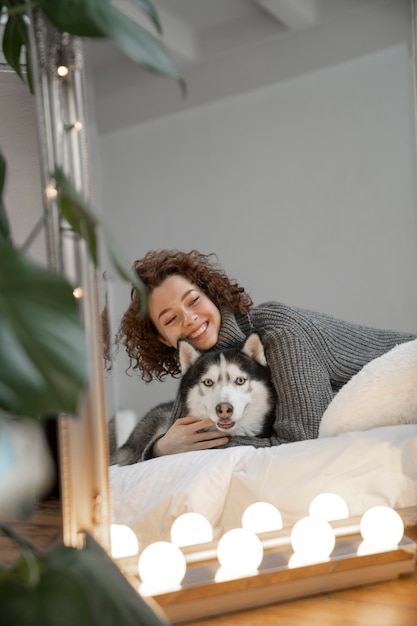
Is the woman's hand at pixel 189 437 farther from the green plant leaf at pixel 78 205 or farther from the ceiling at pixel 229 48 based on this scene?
the green plant leaf at pixel 78 205

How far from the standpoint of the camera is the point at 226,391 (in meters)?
1.52

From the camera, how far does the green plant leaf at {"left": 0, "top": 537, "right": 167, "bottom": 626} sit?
603mm

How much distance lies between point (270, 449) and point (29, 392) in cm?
104

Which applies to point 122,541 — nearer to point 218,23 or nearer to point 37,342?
point 37,342

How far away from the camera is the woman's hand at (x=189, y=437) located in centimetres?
149

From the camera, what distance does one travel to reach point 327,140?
5.20ft

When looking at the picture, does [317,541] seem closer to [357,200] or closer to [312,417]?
[312,417]

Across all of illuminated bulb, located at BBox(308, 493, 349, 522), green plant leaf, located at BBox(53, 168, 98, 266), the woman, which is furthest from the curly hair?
green plant leaf, located at BBox(53, 168, 98, 266)

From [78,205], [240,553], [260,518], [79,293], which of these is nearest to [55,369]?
[78,205]

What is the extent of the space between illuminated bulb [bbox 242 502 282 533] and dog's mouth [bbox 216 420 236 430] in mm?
178

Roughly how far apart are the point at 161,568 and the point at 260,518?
0.27m

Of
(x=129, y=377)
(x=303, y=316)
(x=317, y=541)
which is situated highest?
(x=303, y=316)

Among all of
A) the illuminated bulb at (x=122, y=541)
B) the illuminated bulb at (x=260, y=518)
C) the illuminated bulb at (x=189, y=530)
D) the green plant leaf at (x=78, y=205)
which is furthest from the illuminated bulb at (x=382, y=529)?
the green plant leaf at (x=78, y=205)

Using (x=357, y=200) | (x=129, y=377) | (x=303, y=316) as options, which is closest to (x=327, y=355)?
(x=303, y=316)
